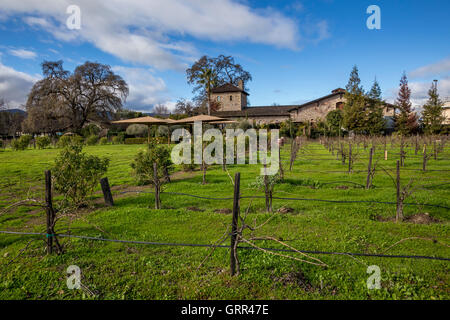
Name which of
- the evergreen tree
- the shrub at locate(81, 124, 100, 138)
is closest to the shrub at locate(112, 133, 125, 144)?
the shrub at locate(81, 124, 100, 138)

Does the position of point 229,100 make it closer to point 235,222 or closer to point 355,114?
point 355,114

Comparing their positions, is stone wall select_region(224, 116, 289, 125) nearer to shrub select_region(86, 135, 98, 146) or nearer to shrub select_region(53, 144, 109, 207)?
shrub select_region(86, 135, 98, 146)

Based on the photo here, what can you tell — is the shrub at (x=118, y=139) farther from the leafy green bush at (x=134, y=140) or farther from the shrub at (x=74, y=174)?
the shrub at (x=74, y=174)

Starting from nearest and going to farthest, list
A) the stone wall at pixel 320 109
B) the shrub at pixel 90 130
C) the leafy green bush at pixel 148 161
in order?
the leafy green bush at pixel 148 161 < the shrub at pixel 90 130 < the stone wall at pixel 320 109

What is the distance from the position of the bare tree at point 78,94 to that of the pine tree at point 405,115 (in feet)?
118

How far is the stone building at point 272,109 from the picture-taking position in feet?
126

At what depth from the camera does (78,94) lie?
32.7m

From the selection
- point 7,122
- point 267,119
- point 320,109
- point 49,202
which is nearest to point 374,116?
point 320,109

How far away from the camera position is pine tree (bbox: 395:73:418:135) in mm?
35281

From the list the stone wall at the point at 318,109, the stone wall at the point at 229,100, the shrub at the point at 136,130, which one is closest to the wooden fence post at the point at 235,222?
the shrub at the point at 136,130

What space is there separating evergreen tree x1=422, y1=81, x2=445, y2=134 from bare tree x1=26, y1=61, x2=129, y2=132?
37814 mm

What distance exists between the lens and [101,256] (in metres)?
3.89

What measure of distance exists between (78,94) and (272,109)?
26.6m
